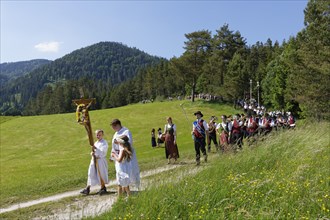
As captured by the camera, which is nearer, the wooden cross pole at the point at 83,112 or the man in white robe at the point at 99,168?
the wooden cross pole at the point at 83,112

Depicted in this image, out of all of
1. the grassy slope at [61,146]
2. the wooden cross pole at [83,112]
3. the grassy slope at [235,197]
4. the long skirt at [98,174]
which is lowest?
the grassy slope at [61,146]

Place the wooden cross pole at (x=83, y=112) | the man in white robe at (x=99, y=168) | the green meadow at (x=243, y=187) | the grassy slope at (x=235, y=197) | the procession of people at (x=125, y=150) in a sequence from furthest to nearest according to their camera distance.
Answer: the man in white robe at (x=99, y=168), the wooden cross pole at (x=83, y=112), the procession of people at (x=125, y=150), the green meadow at (x=243, y=187), the grassy slope at (x=235, y=197)

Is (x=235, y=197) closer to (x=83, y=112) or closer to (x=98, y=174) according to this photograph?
(x=83, y=112)

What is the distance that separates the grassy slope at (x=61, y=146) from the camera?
13.4 meters

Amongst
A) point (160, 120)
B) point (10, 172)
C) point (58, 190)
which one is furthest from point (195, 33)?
point (58, 190)

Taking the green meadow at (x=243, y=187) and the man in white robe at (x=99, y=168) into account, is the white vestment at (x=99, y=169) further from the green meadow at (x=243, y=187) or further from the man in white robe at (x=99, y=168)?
the green meadow at (x=243, y=187)

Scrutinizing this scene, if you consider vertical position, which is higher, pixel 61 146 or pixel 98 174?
pixel 98 174

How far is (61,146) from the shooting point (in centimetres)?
3728

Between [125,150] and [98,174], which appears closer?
[125,150]

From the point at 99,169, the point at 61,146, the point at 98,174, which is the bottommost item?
the point at 61,146

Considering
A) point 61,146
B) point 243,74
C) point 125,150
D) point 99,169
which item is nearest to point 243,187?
point 125,150

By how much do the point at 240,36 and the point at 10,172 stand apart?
61.5 metres

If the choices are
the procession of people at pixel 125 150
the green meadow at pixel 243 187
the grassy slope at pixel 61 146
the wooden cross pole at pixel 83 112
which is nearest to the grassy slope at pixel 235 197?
the green meadow at pixel 243 187

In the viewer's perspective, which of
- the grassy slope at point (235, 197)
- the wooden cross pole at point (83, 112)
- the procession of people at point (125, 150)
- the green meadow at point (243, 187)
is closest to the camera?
the grassy slope at point (235, 197)
